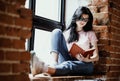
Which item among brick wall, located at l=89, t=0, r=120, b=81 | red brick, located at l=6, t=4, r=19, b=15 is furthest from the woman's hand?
red brick, located at l=6, t=4, r=19, b=15

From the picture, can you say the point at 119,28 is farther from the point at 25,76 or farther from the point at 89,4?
the point at 25,76

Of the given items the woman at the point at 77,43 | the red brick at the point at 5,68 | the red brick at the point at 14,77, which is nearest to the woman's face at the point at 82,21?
the woman at the point at 77,43

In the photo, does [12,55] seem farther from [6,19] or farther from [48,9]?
[48,9]

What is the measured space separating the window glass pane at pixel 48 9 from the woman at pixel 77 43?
0.85 ft

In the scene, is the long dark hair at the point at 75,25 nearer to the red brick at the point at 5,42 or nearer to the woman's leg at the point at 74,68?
the woman's leg at the point at 74,68

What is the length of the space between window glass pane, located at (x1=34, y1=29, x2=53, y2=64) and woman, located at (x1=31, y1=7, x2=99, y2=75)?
0.16 m

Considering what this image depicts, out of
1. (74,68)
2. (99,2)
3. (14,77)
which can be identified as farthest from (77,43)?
(14,77)

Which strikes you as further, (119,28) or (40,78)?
(119,28)

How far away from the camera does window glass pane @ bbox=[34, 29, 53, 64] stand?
8.02 feet

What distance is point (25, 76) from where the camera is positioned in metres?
1.55

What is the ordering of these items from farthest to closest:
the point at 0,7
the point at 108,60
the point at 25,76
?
1. the point at 108,60
2. the point at 25,76
3. the point at 0,7

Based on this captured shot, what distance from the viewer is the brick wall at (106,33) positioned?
109 inches

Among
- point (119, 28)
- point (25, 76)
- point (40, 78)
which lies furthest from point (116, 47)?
point (25, 76)

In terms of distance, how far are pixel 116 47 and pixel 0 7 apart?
185 centimetres
